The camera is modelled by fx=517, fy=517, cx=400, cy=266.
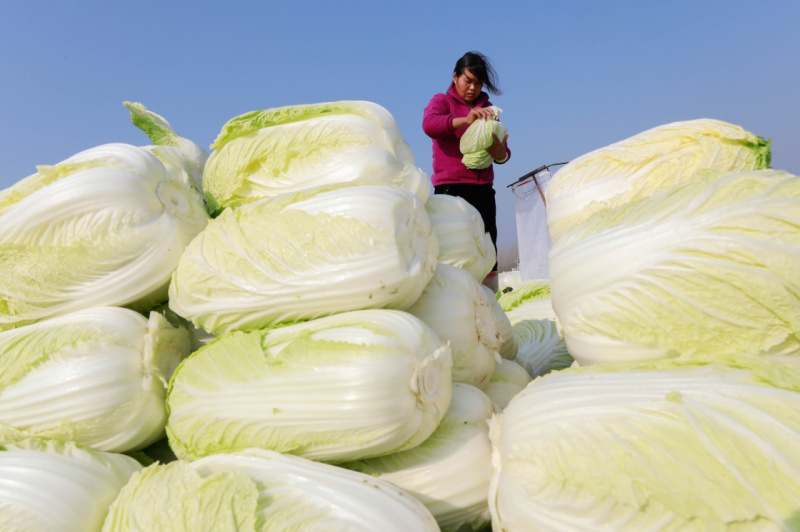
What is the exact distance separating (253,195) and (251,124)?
0.39m

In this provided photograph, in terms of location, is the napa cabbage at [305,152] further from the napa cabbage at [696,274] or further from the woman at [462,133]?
the woman at [462,133]

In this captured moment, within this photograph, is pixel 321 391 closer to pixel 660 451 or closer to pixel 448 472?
pixel 448 472

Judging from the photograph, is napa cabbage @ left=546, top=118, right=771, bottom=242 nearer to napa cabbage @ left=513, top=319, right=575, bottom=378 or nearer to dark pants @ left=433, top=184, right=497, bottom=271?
napa cabbage @ left=513, top=319, right=575, bottom=378

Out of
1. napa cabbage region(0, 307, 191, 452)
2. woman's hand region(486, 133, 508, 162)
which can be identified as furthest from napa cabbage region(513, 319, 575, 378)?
woman's hand region(486, 133, 508, 162)

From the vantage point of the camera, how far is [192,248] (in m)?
2.31

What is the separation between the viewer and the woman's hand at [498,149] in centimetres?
613

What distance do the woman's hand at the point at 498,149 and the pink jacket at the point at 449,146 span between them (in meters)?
0.22

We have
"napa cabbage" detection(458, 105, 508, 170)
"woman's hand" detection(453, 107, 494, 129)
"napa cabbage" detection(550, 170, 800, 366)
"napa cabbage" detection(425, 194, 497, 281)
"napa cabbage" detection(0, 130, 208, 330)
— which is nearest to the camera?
"napa cabbage" detection(550, 170, 800, 366)

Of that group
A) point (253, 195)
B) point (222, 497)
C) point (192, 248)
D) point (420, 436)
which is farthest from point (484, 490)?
point (253, 195)

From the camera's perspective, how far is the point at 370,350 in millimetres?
1863

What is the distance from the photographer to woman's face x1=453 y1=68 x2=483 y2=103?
6.44 meters

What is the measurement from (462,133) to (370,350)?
4.86 meters

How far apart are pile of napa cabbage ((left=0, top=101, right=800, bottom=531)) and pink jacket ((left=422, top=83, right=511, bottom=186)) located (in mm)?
3659

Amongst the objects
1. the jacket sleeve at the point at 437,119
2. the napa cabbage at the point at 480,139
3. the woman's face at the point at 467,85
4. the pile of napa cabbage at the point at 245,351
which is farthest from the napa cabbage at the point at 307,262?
the woman's face at the point at 467,85
